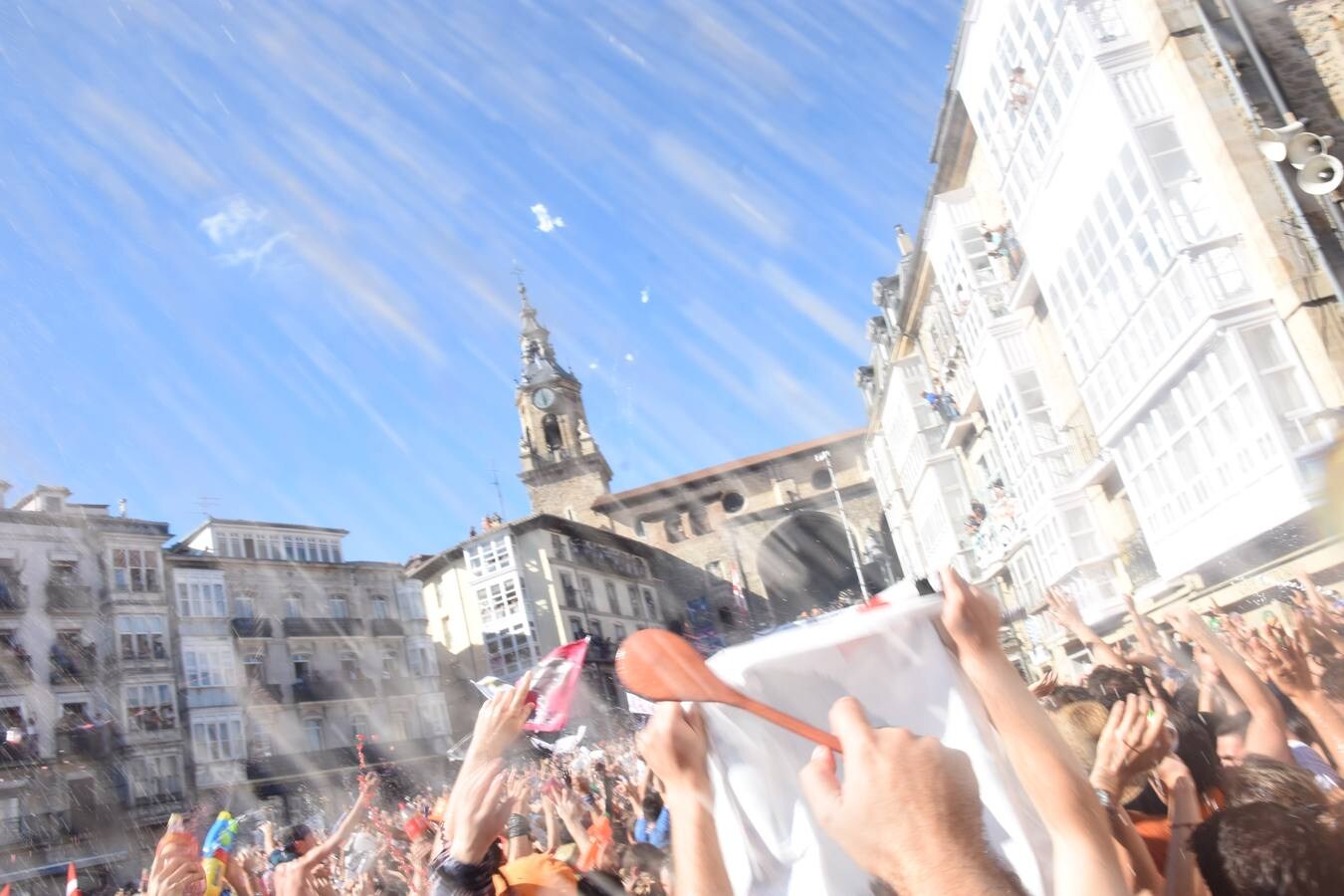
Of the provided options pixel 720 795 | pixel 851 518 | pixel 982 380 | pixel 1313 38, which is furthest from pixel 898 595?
pixel 851 518

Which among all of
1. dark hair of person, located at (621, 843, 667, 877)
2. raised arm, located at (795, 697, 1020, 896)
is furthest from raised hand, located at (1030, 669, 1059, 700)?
raised arm, located at (795, 697, 1020, 896)

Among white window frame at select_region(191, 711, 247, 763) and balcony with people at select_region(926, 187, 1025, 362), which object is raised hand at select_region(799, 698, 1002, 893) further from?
white window frame at select_region(191, 711, 247, 763)

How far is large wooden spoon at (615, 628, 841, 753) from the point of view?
6.48 feet

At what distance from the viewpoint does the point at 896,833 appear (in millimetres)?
1690

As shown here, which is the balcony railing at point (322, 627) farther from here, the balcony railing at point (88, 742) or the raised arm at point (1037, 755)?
the raised arm at point (1037, 755)

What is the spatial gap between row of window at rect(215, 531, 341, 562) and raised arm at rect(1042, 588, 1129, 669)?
4904cm

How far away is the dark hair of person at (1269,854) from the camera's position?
2.51m

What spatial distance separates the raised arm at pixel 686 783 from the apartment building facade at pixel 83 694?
136ft

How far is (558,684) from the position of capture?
5.59 metres

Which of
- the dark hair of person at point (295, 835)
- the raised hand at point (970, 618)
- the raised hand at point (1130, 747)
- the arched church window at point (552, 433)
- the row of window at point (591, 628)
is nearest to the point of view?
the raised hand at point (970, 618)

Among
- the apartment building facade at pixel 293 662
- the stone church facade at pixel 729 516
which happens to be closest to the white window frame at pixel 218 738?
the apartment building facade at pixel 293 662

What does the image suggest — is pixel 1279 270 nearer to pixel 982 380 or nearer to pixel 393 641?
pixel 982 380

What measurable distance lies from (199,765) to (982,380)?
34.8 meters

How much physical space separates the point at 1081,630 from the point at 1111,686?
58.1 inches
